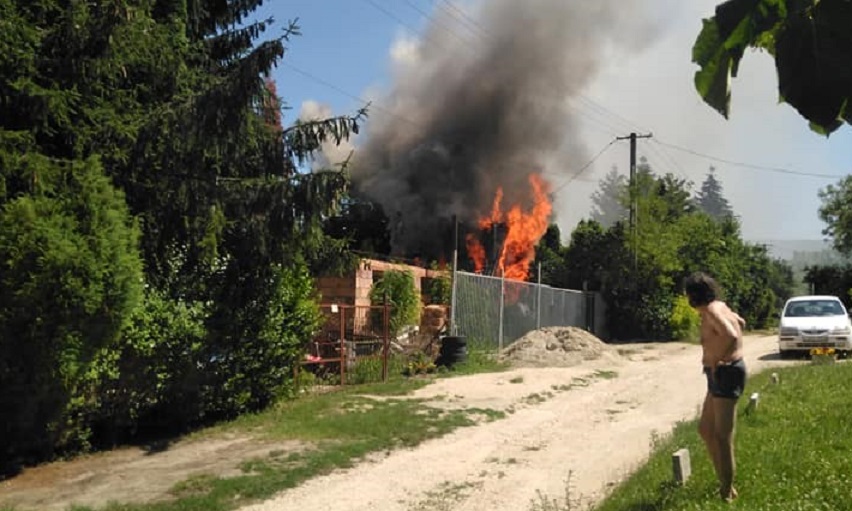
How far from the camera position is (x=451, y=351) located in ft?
56.6

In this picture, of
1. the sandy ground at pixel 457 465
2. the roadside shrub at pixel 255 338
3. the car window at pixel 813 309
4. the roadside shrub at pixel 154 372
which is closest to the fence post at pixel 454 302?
the sandy ground at pixel 457 465

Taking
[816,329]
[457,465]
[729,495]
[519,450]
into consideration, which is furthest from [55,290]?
[816,329]

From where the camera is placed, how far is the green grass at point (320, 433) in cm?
699

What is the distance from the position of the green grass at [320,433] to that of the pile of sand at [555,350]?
6.06 metres

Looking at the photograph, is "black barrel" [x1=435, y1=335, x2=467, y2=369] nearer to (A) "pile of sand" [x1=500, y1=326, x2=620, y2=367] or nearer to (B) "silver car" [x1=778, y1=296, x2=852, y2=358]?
(A) "pile of sand" [x1=500, y1=326, x2=620, y2=367]

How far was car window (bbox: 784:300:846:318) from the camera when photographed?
20078 mm

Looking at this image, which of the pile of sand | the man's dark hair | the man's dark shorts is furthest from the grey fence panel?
the man's dark shorts

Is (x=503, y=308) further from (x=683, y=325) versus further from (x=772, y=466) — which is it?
(x=772, y=466)

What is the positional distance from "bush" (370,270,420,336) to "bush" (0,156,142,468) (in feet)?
34.5

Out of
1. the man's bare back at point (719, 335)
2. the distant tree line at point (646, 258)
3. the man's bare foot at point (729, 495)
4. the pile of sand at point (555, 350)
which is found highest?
the distant tree line at point (646, 258)

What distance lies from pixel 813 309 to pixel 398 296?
10489 millimetres

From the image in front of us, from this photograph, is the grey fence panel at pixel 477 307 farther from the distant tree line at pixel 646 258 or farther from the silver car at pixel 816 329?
the distant tree line at pixel 646 258

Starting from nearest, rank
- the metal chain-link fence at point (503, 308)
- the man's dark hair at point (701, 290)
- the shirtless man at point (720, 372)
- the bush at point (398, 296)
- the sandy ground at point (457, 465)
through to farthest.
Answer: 1. the shirtless man at point (720, 372)
2. the man's dark hair at point (701, 290)
3. the sandy ground at point (457, 465)
4. the bush at point (398, 296)
5. the metal chain-link fence at point (503, 308)

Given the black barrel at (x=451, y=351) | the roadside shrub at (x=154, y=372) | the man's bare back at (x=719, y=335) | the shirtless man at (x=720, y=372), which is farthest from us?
the black barrel at (x=451, y=351)
